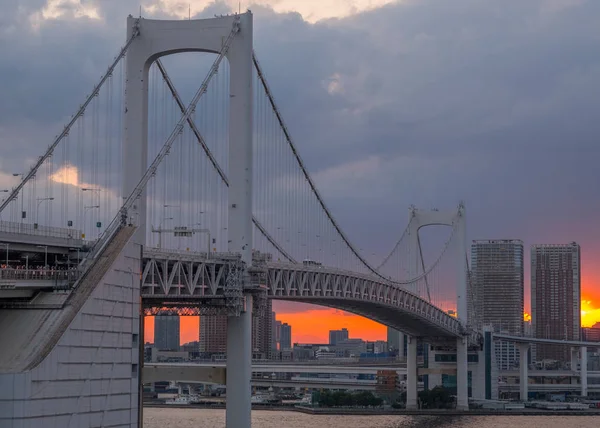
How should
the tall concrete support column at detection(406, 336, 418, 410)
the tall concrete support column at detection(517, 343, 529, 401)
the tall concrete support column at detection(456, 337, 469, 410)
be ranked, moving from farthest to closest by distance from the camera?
the tall concrete support column at detection(517, 343, 529, 401) < the tall concrete support column at detection(406, 336, 418, 410) < the tall concrete support column at detection(456, 337, 469, 410)

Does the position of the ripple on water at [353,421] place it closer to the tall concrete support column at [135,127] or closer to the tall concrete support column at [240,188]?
the tall concrete support column at [240,188]

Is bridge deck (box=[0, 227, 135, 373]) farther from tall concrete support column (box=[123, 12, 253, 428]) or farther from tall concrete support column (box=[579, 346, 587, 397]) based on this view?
tall concrete support column (box=[579, 346, 587, 397])

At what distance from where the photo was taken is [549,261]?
19525 centimetres

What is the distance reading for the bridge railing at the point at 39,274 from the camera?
28.4 metres

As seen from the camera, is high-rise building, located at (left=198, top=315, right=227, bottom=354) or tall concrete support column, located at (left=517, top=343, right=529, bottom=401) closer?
tall concrete support column, located at (left=517, top=343, right=529, bottom=401)

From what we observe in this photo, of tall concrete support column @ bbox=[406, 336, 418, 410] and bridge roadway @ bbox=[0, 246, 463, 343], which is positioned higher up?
bridge roadway @ bbox=[0, 246, 463, 343]

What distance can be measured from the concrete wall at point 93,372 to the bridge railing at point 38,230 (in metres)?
1.55

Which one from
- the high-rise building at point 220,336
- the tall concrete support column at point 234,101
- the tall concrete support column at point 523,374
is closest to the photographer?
the tall concrete support column at point 234,101

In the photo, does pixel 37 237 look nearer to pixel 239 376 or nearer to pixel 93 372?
pixel 93 372

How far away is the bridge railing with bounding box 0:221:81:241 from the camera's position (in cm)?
3006

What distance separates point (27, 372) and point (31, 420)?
1.09m

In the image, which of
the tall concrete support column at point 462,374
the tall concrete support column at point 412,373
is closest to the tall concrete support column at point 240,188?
the tall concrete support column at point 412,373

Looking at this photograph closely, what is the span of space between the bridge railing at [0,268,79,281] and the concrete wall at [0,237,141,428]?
77 cm

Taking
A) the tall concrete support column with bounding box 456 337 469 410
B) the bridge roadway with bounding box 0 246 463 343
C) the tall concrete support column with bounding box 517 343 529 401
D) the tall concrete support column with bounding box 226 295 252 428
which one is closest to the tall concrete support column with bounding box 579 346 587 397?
the tall concrete support column with bounding box 517 343 529 401
